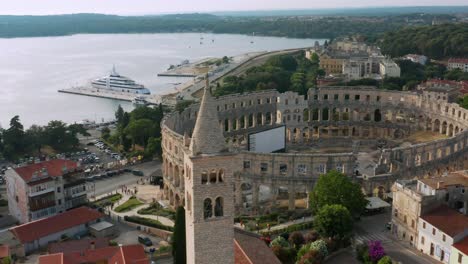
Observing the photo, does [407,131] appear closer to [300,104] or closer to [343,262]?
[300,104]

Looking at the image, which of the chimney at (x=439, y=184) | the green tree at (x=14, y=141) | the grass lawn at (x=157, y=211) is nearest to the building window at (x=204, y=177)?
the chimney at (x=439, y=184)

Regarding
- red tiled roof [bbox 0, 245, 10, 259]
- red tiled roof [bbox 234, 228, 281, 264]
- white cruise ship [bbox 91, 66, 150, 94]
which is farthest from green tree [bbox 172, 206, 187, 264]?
white cruise ship [bbox 91, 66, 150, 94]

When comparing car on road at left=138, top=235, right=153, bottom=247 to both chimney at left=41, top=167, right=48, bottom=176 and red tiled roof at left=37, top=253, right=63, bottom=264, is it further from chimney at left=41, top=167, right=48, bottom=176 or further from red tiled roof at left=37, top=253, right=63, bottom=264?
chimney at left=41, top=167, right=48, bottom=176

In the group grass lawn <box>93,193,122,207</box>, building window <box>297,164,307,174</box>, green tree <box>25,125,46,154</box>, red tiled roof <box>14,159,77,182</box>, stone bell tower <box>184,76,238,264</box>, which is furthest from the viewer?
green tree <box>25,125,46,154</box>

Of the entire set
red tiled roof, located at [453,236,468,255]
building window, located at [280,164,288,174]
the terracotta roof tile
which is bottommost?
red tiled roof, located at [453,236,468,255]

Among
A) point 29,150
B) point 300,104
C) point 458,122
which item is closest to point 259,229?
point 300,104

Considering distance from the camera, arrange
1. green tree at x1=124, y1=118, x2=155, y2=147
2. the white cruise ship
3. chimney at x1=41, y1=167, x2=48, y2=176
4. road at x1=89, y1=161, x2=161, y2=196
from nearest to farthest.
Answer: chimney at x1=41, y1=167, x2=48, y2=176, road at x1=89, y1=161, x2=161, y2=196, green tree at x1=124, y1=118, x2=155, y2=147, the white cruise ship

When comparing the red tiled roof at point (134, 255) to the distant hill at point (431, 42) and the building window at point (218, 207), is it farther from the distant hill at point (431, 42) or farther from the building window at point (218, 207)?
the distant hill at point (431, 42)
